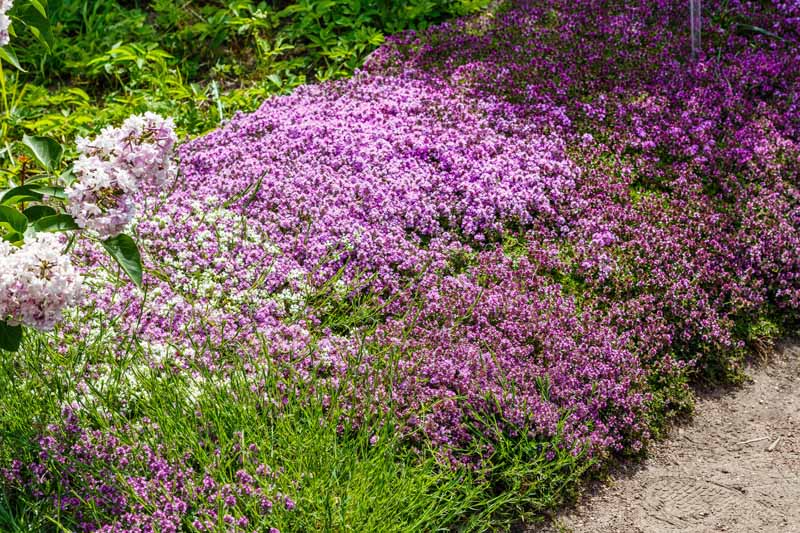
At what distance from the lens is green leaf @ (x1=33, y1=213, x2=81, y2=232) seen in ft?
8.77

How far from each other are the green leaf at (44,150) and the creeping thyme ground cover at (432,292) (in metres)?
0.83

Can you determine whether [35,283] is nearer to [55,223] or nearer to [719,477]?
[55,223]

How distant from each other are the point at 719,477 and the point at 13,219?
2.78 meters

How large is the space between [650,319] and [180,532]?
7.21ft

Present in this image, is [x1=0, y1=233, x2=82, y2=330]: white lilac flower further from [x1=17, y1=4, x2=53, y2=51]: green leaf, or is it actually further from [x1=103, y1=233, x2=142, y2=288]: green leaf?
[x1=17, y1=4, x2=53, y2=51]: green leaf

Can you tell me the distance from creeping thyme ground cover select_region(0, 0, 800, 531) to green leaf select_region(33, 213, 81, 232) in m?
0.71

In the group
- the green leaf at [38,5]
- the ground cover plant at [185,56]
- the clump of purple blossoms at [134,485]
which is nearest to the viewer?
the clump of purple blossoms at [134,485]

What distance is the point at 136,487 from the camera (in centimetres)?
285

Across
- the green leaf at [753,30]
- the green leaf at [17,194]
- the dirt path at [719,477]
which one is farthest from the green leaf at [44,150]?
the green leaf at [753,30]

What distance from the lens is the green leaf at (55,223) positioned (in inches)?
105

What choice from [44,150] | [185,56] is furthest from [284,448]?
[185,56]

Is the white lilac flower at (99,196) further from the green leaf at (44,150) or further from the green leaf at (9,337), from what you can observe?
the green leaf at (9,337)

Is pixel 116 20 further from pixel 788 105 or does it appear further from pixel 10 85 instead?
pixel 788 105

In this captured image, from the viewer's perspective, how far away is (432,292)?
152 inches
